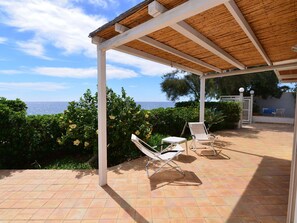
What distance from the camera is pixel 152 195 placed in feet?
10.7

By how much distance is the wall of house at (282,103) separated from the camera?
18578mm

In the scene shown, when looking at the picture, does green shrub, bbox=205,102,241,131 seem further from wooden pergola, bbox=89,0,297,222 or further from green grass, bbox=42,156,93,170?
green grass, bbox=42,156,93,170

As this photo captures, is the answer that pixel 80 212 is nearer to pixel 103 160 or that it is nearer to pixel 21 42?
pixel 103 160

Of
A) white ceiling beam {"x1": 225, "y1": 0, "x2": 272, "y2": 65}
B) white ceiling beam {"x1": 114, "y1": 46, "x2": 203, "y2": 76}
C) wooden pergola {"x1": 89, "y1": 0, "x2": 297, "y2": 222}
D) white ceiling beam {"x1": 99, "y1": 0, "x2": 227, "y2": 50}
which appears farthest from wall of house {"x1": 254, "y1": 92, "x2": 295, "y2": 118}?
white ceiling beam {"x1": 99, "y1": 0, "x2": 227, "y2": 50}

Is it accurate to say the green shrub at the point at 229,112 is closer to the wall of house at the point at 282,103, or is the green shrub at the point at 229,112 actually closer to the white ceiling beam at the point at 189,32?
the white ceiling beam at the point at 189,32

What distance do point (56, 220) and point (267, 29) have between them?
14.9 feet

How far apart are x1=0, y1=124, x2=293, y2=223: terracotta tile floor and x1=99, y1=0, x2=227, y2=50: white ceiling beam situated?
2760mm

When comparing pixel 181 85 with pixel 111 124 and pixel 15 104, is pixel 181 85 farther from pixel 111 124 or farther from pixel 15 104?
pixel 15 104

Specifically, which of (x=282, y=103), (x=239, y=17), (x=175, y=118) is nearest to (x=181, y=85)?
(x=175, y=118)

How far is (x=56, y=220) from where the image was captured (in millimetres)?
2578

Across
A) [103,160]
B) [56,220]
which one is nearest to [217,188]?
[103,160]

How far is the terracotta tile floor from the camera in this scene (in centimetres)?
268

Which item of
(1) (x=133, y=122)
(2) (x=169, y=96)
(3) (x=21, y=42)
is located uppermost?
(3) (x=21, y=42)

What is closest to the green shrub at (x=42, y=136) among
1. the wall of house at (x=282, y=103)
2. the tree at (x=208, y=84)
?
the tree at (x=208, y=84)
